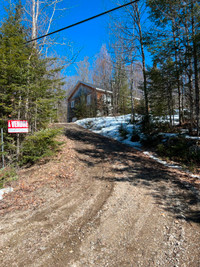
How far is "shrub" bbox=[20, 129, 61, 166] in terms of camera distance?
18.9 feet

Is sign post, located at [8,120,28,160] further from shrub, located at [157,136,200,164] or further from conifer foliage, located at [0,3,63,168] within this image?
shrub, located at [157,136,200,164]

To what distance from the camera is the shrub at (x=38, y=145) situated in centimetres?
575

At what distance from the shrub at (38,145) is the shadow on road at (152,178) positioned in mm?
1565

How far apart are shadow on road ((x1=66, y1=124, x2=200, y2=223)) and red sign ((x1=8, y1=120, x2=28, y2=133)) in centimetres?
270

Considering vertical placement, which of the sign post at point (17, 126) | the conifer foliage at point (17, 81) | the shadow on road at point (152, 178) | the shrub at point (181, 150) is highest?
the conifer foliage at point (17, 81)

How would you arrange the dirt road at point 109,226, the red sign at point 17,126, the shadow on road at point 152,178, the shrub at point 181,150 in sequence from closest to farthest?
the dirt road at point 109,226
the shadow on road at point 152,178
the red sign at point 17,126
the shrub at point 181,150

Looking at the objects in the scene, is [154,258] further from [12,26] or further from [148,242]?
[12,26]

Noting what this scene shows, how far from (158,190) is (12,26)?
805 cm

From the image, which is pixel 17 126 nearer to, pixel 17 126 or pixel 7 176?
pixel 17 126

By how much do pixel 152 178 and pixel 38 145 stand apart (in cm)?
457

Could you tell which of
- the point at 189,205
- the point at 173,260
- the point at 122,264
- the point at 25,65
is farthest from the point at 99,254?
the point at 25,65

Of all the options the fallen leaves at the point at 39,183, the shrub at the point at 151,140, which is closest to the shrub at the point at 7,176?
the fallen leaves at the point at 39,183

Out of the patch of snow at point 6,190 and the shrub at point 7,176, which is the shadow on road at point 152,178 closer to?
the shrub at point 7,176

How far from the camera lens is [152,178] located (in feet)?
15.1
